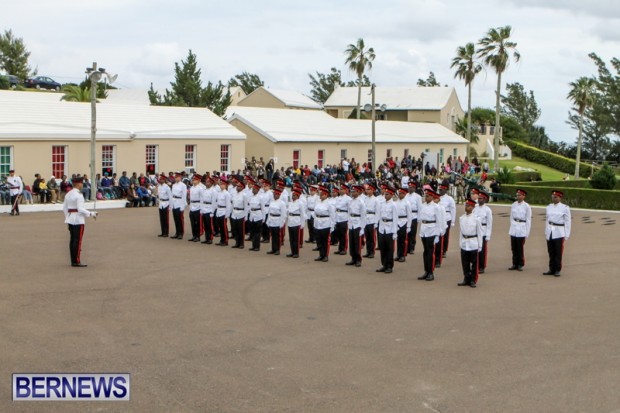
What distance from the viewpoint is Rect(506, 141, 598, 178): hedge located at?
6831 centimetres

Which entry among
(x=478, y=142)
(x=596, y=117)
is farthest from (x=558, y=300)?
(x=596, y=117)

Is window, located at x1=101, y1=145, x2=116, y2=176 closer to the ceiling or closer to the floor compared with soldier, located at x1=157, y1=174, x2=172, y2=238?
closer to the ceiling

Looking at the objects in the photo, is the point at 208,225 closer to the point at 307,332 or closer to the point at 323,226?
Answer: the point at 323,226

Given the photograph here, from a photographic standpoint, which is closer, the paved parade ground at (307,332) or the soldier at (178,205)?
the paved parade ground at (307,332)

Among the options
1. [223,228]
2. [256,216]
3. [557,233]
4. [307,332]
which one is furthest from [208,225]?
[307,332]

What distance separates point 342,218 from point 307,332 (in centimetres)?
754

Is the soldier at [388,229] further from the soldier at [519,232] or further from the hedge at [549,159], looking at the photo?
the hedge at [549,159]

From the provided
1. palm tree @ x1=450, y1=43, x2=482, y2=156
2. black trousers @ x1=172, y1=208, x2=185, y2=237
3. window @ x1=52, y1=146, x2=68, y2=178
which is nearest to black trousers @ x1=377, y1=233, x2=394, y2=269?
black trousers @ x1=172, y1=208, x2=185, y2=237

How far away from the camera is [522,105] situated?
109 m

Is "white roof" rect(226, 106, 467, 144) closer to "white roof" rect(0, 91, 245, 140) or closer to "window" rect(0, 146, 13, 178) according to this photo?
"white roof" rect(0, 91, 245, 140)

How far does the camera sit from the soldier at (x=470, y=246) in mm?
14641

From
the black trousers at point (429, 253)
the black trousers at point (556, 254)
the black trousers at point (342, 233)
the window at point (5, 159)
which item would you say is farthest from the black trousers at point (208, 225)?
the window at point (5, 159)

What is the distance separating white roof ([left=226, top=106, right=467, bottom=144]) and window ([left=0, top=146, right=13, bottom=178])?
16116 mm

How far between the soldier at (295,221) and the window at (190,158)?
796 inches
